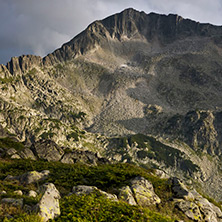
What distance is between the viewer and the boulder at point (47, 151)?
43375mm

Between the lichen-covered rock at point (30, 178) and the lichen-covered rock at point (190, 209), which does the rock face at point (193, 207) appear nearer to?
the lichen-covered rock at point (190, 209)

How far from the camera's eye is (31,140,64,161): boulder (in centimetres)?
4338

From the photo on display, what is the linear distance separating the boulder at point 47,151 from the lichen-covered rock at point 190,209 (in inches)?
1271

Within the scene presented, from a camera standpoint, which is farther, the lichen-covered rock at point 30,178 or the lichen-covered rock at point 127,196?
the lichen-covered rock at point 30,178

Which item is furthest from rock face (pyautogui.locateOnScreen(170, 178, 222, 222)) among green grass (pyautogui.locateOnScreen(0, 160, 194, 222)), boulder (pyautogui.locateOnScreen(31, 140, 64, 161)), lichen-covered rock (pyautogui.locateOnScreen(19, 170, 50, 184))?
boulder (pyautogui.locateOnScreen(31, 140, 64, 161))

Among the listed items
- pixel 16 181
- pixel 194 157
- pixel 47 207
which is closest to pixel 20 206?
pixel 47 207

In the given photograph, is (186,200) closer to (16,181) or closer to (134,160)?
(16,181)

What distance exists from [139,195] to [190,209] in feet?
13.5

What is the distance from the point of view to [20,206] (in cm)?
990

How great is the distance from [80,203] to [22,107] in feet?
639

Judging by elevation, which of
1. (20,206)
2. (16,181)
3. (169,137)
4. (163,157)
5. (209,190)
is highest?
(20,206)

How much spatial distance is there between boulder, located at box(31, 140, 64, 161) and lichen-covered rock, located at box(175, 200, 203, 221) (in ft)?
106

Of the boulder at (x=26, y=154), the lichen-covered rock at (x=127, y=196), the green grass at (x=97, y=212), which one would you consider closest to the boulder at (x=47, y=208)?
the green grass at (x=97, y=212)

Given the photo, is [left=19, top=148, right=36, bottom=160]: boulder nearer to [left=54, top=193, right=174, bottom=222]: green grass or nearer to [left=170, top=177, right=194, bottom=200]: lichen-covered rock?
[left=170, top=177, right=194, bottom=200]: lichen-covered rock
